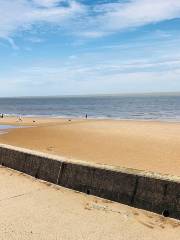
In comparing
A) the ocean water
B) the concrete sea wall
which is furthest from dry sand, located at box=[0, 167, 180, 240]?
the ocean water

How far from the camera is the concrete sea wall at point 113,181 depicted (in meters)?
4.87

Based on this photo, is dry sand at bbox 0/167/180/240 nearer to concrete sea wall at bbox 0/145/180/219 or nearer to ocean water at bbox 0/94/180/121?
concrete sea wall at bbox 0/145/180/219

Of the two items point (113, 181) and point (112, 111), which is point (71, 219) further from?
point (112, 111)

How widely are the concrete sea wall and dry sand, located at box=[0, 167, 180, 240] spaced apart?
171 mm

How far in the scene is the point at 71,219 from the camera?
4633 millimetres

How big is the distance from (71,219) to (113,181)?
1162 millimetres

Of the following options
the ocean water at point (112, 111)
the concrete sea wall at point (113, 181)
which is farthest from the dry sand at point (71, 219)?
the ocean water at point (112, 111)

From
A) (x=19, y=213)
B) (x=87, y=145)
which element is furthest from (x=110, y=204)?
(x=87, y=145)

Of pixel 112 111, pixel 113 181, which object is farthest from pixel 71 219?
pixel 112 111

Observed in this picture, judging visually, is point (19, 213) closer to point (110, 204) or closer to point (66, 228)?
point (66, 228)

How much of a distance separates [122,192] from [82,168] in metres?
0.90

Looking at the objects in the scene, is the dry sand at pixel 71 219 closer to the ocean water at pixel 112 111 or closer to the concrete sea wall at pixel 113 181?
the concrete sea wall at pixel 113 181

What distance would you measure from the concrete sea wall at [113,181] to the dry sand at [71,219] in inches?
6.7

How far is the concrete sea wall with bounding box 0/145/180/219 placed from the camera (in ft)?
16.0
